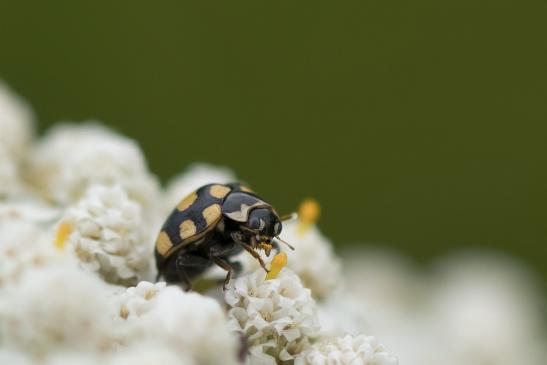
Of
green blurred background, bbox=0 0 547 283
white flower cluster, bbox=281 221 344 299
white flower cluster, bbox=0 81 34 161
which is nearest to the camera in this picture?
white flower cluster, bbox=281 221 344 299

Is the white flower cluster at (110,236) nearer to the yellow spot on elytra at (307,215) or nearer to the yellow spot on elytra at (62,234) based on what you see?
the yellow spot on elytra at (62,234)

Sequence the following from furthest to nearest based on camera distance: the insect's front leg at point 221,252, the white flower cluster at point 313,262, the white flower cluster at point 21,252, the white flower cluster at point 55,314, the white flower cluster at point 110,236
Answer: the white flower cluster at point 313,262
the insect's front leg at point 221,252
the white flower cluster at point 110,236
the white flower cluster at point 21,252
the white flower cluster at point 55,314

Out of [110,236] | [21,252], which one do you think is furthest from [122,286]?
[21,252]

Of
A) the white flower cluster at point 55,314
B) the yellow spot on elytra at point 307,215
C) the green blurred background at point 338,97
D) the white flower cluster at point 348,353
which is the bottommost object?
the white flower cluster at point 55,314

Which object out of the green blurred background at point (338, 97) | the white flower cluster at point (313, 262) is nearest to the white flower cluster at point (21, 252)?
the white flower cluster at point (313, 262)

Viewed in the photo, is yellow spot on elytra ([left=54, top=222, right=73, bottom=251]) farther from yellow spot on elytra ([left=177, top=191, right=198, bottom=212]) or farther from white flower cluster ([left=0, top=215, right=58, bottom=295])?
yellow spot on elytra ([left=177, top=191, right=198, bottom=212])

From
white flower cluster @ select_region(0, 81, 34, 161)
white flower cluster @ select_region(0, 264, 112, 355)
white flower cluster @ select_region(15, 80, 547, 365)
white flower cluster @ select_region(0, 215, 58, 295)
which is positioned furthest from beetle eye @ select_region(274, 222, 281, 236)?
white flower cluster @ select_region(0, 81, 34, 161)

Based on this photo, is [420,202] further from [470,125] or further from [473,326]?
[473,326]
